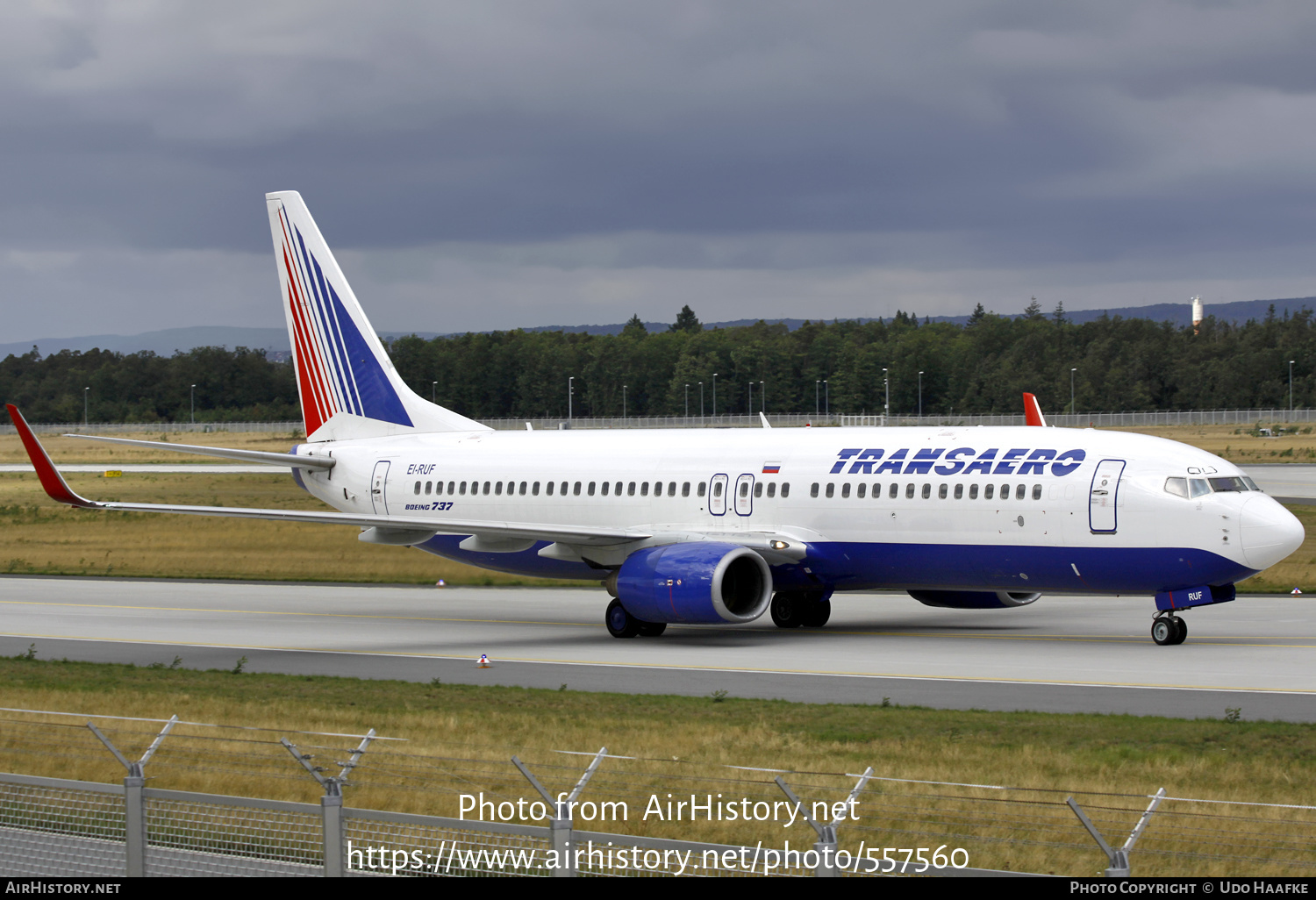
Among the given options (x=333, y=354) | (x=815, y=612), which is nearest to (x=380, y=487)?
(x=333, y=354)

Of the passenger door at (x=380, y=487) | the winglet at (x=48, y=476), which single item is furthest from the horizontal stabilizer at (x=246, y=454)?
the passenger door at (x=380, y=487)

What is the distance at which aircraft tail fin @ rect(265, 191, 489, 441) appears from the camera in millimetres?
40062

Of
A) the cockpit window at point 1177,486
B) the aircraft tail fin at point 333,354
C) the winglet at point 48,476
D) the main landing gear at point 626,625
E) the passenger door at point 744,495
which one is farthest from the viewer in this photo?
the aircraft tail fin at point 333,354

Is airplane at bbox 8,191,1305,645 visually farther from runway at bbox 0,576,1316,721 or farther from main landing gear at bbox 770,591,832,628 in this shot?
runway at bbox 0,576,1316,721

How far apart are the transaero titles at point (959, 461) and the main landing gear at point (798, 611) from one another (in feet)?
11.6

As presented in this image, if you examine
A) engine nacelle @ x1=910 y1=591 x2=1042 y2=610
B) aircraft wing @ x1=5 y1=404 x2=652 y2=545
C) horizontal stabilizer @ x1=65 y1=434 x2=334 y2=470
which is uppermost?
horizontal stabilizer @ x1=65 y1=434 x2=334 y2=470

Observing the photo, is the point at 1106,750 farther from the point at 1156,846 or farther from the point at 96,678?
the point at 96,678

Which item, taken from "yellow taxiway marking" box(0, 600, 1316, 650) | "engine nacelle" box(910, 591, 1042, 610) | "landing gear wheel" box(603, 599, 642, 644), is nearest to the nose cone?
"yellow taxiway marking" box(0, 600, 1316, 650)

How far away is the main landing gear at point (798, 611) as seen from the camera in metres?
33.3

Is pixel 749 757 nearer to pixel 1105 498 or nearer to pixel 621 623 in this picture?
pixel 1105 498

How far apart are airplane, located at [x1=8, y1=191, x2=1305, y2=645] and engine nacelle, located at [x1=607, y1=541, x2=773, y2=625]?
4cm

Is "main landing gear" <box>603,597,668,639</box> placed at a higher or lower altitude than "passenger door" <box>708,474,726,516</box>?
lower

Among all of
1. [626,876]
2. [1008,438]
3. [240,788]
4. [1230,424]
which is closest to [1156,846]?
[626,876]

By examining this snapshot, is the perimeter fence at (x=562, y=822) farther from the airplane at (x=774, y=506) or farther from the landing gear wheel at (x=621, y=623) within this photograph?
the landing gear wheel at (x=621, y=623)
